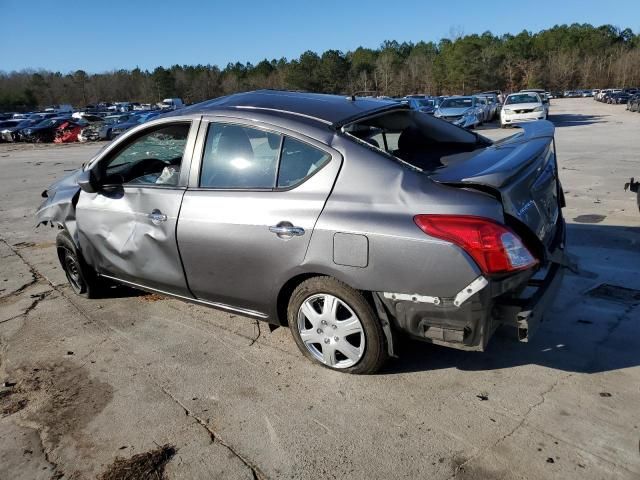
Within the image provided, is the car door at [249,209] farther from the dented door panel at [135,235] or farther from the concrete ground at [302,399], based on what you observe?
the concrete ground at [302,399]

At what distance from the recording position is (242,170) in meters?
3.45

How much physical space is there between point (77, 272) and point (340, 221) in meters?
3.13

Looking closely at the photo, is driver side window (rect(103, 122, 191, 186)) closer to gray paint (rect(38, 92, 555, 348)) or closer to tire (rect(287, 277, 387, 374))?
gray paint (rect(38, 92, 555, 348))

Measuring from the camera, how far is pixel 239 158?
3498 mm

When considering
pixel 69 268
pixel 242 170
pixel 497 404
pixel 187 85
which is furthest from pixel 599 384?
pixel 187 85

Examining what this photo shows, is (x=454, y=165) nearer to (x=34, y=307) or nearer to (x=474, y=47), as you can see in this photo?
(x=34, y=307)

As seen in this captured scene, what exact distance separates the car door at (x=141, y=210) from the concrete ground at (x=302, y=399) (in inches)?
20.0

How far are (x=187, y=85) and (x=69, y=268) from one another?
103 metres

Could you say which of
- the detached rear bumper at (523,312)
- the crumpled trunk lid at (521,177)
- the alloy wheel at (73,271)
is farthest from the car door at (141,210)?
the detached rear bumper at (523,312)

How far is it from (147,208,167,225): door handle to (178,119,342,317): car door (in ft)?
0.64

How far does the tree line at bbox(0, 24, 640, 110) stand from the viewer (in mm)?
84562

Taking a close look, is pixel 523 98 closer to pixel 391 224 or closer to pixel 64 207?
pixel 64 207

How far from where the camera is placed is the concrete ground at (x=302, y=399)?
257 cm

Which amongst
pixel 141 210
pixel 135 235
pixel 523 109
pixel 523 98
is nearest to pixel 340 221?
pixel 141 210
